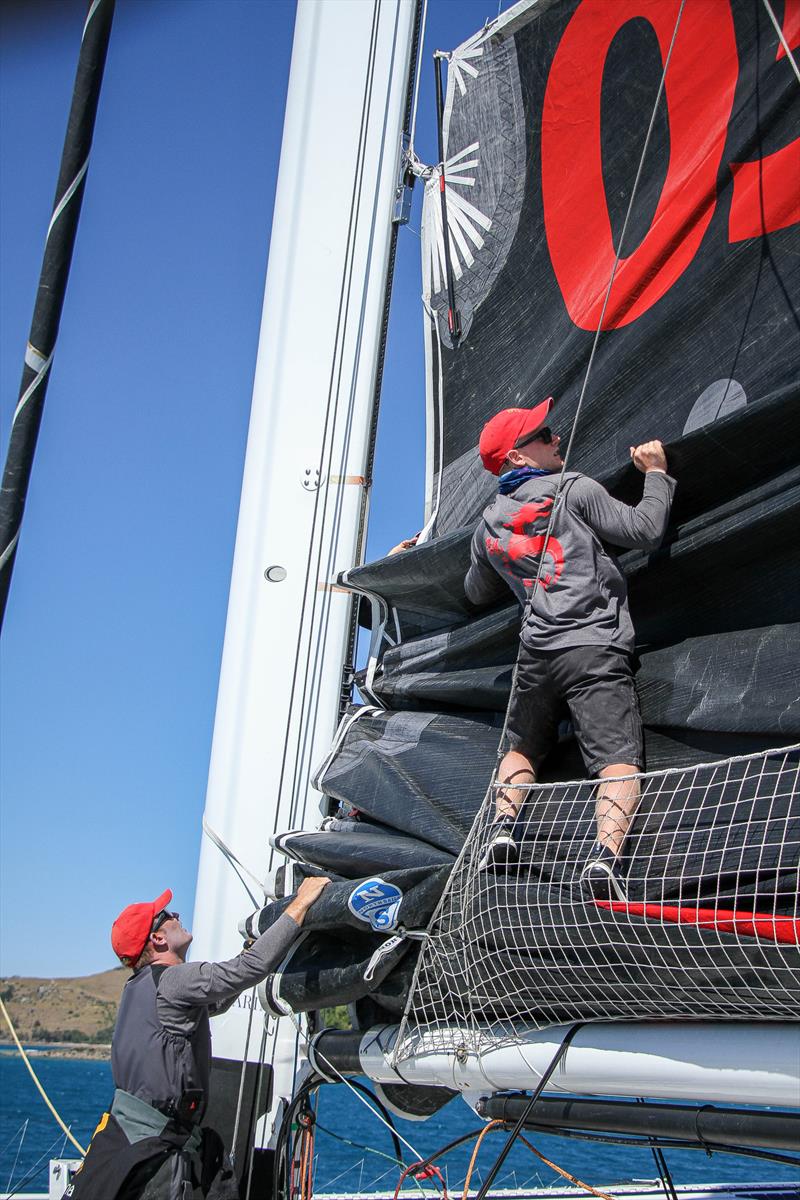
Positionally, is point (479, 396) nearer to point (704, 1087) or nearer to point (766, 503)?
point (766, 503)

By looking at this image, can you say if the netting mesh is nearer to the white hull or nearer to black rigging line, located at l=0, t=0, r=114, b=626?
the white hull

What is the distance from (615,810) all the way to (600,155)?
77.1 inches


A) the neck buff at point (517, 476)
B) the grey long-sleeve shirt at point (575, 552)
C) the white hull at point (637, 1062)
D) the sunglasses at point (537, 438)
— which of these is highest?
the sunglasses at point (537, 438)

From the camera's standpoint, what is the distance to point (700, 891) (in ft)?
6.38

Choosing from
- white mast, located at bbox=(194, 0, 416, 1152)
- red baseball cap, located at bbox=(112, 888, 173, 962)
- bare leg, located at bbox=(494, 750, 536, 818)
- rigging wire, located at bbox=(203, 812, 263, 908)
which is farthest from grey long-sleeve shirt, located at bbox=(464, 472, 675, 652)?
red baseball cap, located at bbox=(112, 888, 173, 962)

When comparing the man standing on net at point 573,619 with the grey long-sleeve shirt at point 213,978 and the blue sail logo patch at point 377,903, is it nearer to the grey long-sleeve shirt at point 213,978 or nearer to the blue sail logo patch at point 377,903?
the blue sail logo patch at point 377,903

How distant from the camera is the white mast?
3096 millimetres

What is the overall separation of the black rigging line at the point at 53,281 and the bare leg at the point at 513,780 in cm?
115

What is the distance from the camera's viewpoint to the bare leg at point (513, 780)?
2.29 m

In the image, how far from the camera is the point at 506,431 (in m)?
2.63

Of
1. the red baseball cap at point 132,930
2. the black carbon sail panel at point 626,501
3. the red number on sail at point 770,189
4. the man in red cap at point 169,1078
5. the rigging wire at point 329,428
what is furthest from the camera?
the rigging wire at point 329,428

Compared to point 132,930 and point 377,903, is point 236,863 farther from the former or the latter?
point 377,903

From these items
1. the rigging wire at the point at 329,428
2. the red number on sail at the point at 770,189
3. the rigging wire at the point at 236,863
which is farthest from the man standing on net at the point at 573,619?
the rigging wire at the point at 236,863

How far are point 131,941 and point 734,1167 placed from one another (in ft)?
93.3
